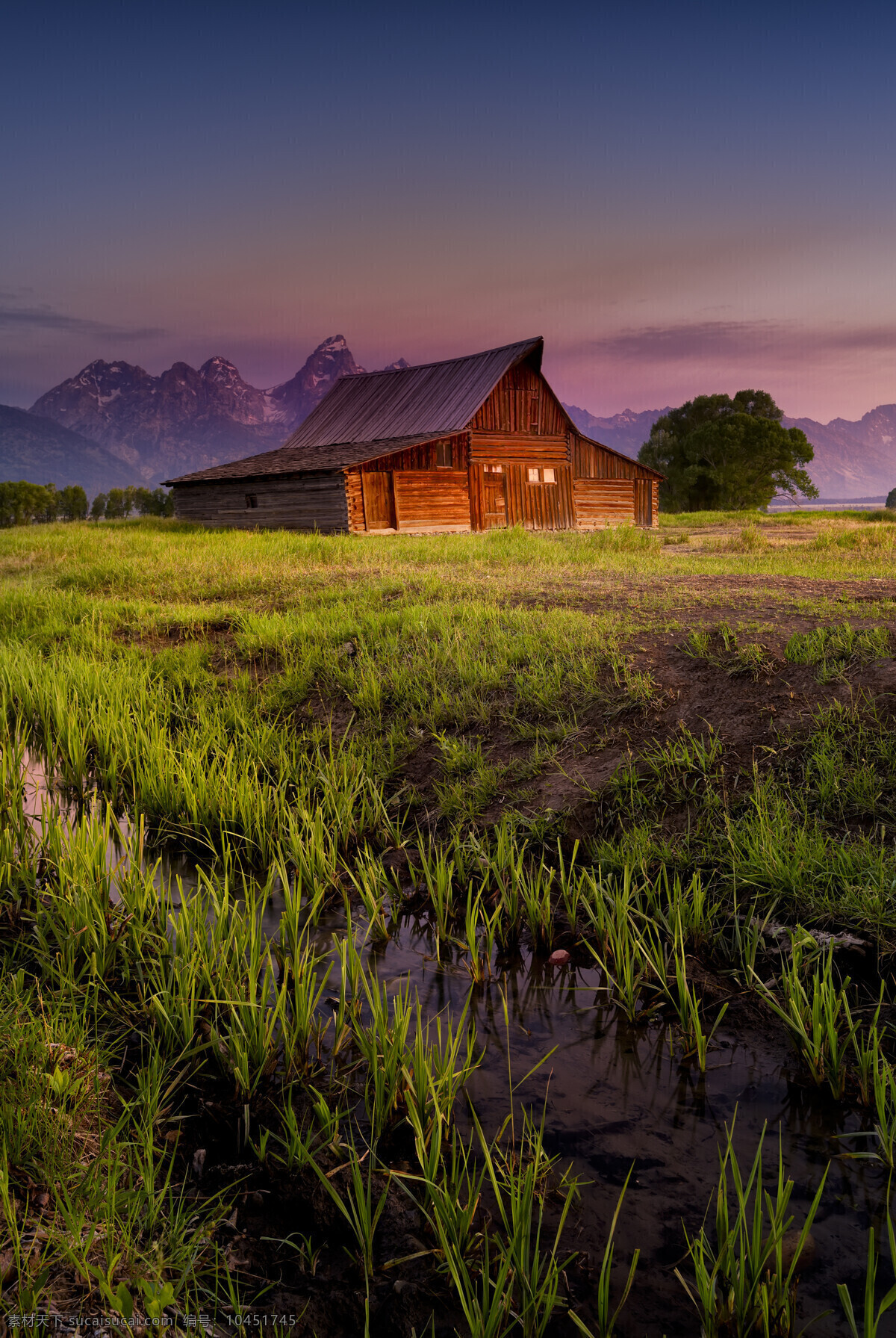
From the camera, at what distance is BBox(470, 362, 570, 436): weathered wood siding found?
3206 cm

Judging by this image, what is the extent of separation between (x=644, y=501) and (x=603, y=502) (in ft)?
10.6

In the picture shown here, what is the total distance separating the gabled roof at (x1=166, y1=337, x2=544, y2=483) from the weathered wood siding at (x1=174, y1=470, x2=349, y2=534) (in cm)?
64

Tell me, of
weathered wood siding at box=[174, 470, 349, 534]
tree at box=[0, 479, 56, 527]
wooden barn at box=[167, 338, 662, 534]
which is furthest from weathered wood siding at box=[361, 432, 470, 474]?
tree at box=[0, 479, 56, 527]

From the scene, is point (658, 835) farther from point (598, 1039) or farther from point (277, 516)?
point (277, 516)

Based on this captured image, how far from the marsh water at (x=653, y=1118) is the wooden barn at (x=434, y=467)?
1014 inches

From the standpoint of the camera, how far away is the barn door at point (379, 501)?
28.8 m

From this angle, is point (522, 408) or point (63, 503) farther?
point (63, 503)

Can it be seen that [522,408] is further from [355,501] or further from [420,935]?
[420,935]

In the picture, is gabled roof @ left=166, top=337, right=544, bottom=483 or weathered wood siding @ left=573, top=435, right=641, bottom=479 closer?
gabled roof @ left=166, top=337, right=544, bottom=483

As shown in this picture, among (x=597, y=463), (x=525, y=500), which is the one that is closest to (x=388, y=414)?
(x=525, y=500)

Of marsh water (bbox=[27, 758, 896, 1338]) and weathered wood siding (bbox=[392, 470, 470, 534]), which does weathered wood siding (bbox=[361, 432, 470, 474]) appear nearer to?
weathered wood siding (bbox=[392, 470, 470, 534])

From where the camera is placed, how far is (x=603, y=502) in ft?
123

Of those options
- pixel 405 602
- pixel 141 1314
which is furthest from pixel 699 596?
pixel 141 1314

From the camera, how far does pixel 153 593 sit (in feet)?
42.4
